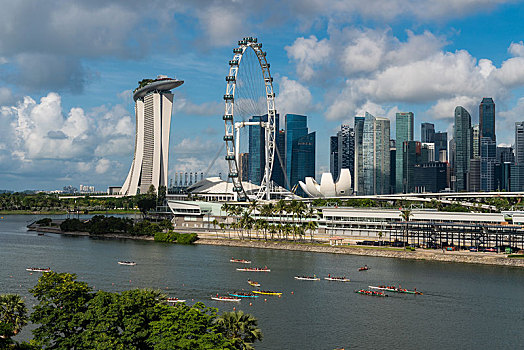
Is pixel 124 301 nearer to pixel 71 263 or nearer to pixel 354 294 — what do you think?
pixel 354 294

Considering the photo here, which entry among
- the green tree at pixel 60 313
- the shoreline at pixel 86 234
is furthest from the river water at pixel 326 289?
the shoreline at pixel 86 234

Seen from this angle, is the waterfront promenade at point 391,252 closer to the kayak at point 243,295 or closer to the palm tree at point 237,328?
the kayak at point 243,295

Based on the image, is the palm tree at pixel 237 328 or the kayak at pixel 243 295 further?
the kayak at pixel 243 295

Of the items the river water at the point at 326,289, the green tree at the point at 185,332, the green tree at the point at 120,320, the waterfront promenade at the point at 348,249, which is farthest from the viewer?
the waterfront promenade at the point at 348,249

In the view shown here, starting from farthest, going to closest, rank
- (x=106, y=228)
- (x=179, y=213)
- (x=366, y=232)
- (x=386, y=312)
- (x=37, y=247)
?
(x=179, y=213) → (x=106, y=228) → (x=366, y=232) → (x=37, y=247) → (x=386, y=312)

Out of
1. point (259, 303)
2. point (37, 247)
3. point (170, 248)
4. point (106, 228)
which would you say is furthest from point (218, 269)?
point (106, 228)

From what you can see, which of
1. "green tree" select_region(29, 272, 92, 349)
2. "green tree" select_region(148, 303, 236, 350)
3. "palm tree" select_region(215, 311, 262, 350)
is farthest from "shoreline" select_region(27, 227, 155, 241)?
"green tree" select_region(148, 303, 236, 350)
